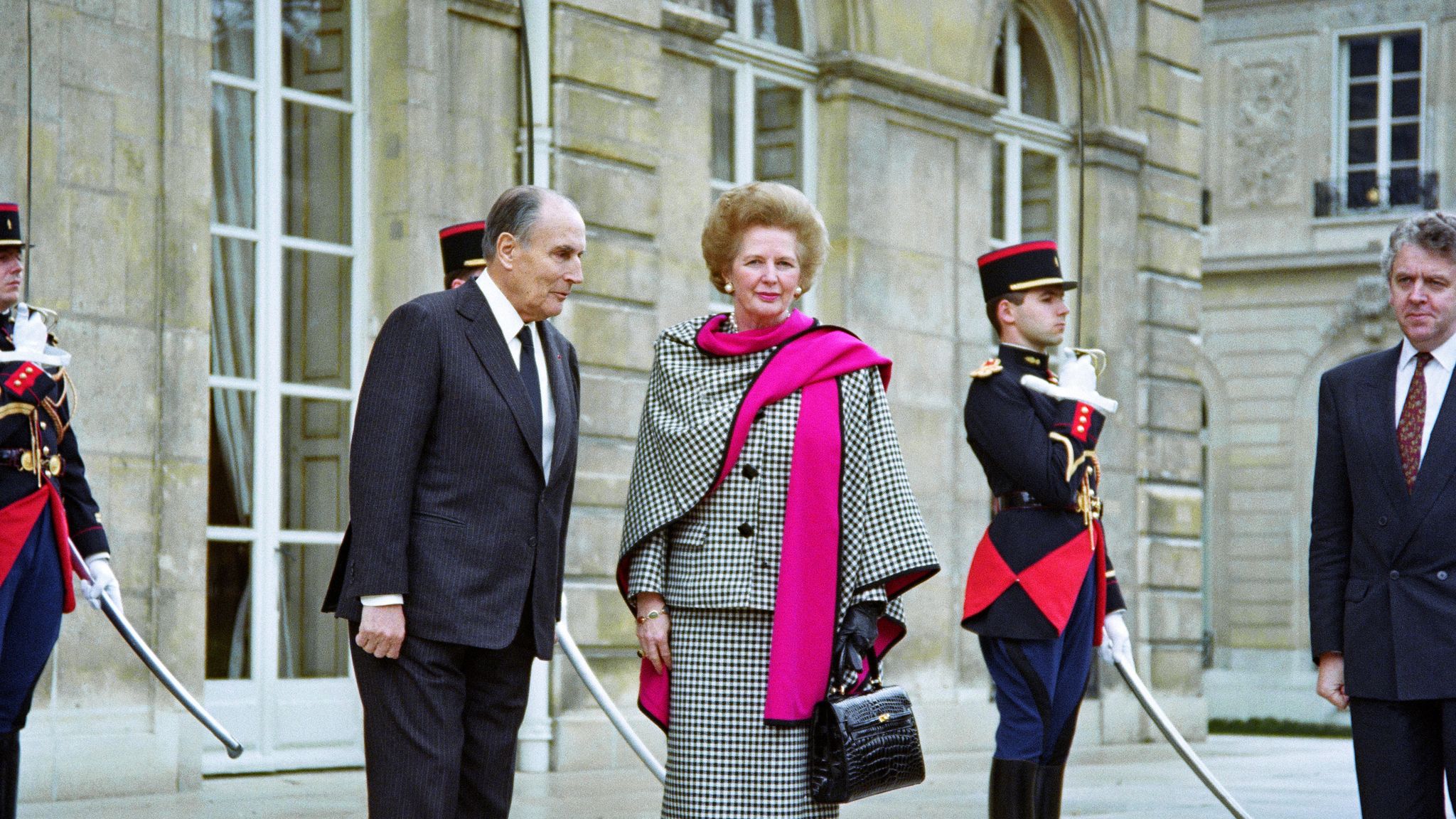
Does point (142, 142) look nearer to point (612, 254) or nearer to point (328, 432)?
point (328, 432)

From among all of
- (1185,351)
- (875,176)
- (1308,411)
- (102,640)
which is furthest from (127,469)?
(1308,411)

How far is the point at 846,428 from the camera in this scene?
13.6ft

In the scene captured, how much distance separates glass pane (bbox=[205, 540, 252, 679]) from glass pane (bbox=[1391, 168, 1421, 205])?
19.0 meters

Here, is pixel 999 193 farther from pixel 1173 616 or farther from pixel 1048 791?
pixel 1048 791

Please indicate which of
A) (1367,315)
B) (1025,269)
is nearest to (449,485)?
(1025,269)

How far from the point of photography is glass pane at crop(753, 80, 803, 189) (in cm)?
1076

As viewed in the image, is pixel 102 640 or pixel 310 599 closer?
pixel 102 640

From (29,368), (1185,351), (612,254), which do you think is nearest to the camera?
(29,368)

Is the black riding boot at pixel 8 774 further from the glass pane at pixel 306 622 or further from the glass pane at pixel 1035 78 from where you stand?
the glass pane at pixel 1035 78

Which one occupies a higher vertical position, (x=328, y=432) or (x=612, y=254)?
(x=612, y=254)

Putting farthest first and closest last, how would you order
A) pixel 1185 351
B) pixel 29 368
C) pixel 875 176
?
1. pixel 1185 351
2. pixel 875 176
3. pixel 29 368

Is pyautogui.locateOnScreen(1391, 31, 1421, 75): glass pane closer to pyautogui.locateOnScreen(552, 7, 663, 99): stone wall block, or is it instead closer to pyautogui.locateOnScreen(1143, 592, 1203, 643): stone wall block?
pyautogui.locateOnScreen(1143, 592, 1203, 643): stone wall block

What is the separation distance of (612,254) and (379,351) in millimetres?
5230

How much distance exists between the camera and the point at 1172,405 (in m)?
13.2
